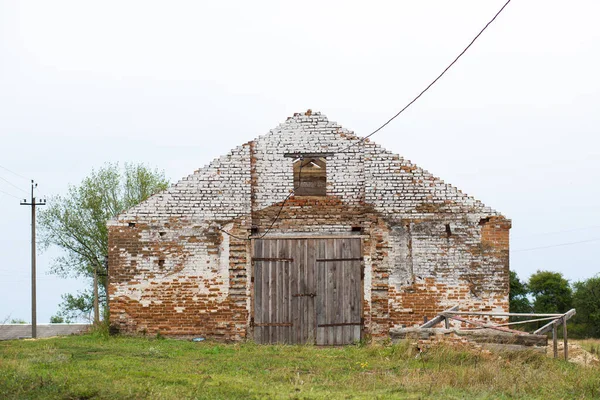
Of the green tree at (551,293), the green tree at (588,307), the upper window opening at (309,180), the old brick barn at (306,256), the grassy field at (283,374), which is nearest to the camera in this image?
the grassy field at (283,374)

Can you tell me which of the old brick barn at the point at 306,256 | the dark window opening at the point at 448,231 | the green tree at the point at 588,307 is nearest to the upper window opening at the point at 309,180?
the old brick barn at the point at 306,256

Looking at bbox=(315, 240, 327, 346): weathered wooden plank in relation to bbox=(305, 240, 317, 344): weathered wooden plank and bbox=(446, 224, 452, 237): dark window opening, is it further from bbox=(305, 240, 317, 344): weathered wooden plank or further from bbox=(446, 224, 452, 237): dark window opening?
bbox=(446, 224, 452, 237): dark window opening

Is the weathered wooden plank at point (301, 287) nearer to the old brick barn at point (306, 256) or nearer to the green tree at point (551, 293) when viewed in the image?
the old brick barn at point (306, 256)

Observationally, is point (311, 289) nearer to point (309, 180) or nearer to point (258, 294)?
point (258, 294)

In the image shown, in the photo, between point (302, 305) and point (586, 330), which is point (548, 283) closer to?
point (586, 330)

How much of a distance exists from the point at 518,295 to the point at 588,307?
3.71 m

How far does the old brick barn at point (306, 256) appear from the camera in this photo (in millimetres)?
15758

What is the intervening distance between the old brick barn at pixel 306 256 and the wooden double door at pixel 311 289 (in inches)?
0.9

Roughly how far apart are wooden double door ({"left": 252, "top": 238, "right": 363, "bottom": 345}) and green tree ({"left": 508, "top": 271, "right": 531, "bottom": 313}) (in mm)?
21747

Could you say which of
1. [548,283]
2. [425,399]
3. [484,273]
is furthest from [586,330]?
[425,399]

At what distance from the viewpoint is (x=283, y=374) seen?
34.5 ft

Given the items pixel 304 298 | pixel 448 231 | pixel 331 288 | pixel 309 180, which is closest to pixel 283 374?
pixel 304 298

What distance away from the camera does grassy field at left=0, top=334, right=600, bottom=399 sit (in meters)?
8.81

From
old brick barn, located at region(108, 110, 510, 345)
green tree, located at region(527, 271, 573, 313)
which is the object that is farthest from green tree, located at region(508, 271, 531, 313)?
old brick barn, located at region(108, 110, 510, 345)
